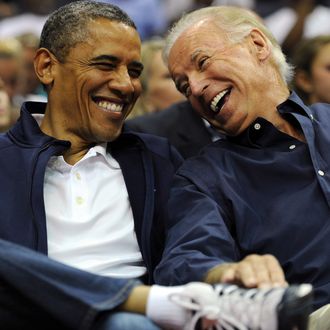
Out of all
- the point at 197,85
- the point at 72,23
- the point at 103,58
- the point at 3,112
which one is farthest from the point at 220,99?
the point at 3,112

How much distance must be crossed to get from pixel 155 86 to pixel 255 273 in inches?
78.2

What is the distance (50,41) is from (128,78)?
25 centimetres

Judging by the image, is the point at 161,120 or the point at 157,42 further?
the point at 157,42

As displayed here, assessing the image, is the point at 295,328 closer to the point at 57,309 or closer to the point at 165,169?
the point at 57,309

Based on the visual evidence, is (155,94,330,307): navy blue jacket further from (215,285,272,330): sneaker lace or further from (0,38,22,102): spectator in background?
(0,38,22,102): spectator in background

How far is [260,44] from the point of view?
93.3 inches

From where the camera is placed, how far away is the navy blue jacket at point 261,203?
1981 millimetres

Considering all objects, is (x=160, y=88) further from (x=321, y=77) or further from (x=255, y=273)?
(x=255, y=273)

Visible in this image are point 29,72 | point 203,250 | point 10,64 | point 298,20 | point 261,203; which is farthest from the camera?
point 298,20

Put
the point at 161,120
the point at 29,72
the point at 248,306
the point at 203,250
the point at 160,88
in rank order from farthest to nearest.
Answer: the point at 29,72 → the point at 160,88 → the point at 161,120 → the point at 203,250 → the point at 248,306

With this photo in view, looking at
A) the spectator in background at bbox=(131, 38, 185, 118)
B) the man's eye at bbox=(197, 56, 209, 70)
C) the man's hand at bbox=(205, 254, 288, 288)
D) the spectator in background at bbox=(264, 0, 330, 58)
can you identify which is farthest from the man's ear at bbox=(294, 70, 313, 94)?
the man's hand at bbox=(205, 254, 288, 288)

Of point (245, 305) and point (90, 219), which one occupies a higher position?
point (245, 305)

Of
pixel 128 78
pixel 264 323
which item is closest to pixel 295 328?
pixel 264 323

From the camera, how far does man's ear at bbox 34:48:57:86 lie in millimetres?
2342
